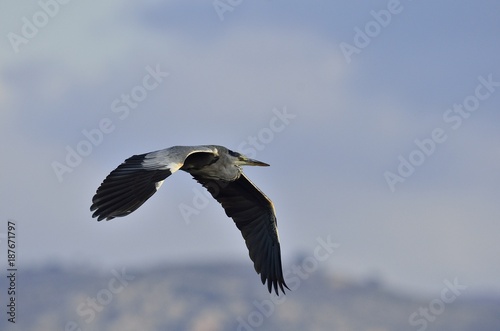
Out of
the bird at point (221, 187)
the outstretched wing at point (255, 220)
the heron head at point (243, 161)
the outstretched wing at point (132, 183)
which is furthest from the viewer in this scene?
the outstretched wing at point (255, 220)

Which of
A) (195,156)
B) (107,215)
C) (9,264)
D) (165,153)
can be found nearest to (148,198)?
(107,215)

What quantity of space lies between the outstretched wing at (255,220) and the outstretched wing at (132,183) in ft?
11.8

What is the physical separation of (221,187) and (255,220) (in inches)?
44.2

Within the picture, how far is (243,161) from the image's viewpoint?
24.9m

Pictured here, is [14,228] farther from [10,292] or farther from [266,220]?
[266,220]

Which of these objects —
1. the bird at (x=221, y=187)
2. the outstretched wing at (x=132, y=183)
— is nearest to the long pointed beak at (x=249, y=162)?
the bird at (x=221, y=187)

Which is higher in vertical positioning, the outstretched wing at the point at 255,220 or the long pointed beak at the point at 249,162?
the long pointed beak at the point at 249,162

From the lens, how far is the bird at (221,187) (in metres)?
20.4

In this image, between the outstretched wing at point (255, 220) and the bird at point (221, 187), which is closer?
the bird at point (221, 187)

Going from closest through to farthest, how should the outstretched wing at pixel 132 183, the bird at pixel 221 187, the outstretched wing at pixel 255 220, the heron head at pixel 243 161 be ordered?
the outstretched wing at pixel 132 183 < the bird at pixel 221 187 < the heron head at pixel 243 161 < the outstretched wing at pixel 255 220

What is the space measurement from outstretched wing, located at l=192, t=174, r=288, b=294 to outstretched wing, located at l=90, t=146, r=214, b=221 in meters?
3.61

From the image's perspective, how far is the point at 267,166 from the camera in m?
25.5

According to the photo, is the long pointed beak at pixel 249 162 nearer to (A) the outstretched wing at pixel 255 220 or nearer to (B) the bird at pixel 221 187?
(B) the bird at pixel 221 187

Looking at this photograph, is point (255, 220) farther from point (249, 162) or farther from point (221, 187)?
point (249, 162)
